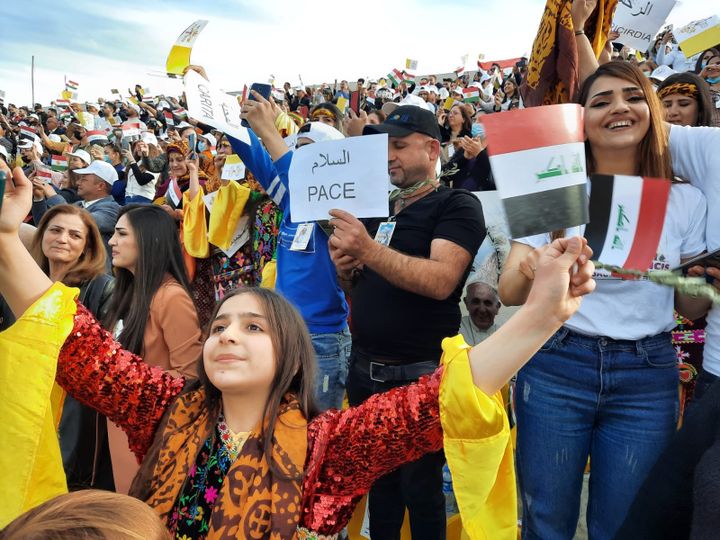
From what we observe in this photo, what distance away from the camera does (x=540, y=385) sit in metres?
1.86

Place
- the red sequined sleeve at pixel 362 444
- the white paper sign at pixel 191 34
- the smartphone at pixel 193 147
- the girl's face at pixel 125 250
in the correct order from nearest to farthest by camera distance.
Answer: the red sequined sleeve at pixel 362 444
the girl's face at pixel 125 250
the white paper sign at pixel 191 34
the smartphone at pixel 193 147

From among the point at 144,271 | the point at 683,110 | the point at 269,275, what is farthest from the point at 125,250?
the point at 683,110

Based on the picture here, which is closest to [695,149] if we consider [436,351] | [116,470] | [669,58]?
[436,351]

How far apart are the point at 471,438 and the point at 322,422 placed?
433 mm

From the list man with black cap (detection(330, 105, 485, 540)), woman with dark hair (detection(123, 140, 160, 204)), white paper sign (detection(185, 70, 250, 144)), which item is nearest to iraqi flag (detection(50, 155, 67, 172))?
woman with dark hair (detection(123, 140, 160, 204))

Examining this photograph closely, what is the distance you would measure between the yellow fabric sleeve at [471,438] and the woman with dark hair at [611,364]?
1.55 feet

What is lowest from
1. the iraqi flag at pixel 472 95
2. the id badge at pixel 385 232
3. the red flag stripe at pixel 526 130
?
the id badge at pixel 385 232

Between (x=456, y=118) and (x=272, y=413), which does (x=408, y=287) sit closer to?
(x=272, y=413)

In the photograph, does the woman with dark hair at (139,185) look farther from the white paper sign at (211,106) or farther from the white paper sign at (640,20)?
the white paper sign at (640,20)

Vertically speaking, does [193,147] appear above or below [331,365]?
above

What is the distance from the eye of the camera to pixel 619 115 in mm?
1811

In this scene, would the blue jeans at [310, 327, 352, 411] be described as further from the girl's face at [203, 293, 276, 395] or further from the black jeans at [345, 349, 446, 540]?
the girl's face at [203, 293, 276, 395]

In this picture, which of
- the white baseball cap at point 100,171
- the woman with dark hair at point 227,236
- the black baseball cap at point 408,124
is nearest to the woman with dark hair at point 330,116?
the woman with dark hair at point 227,236

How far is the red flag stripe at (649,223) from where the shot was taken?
1513 mm
